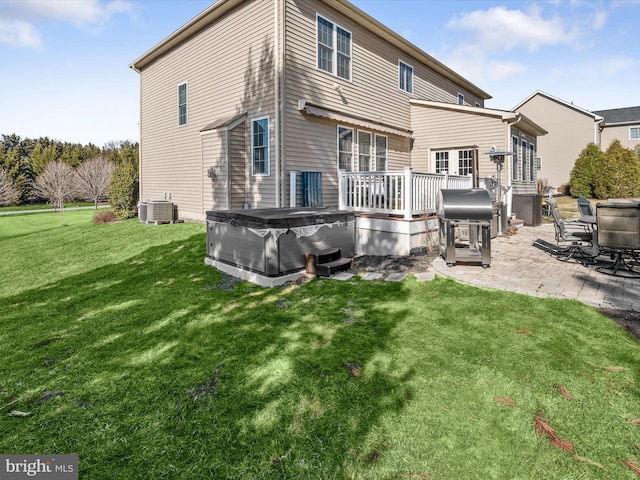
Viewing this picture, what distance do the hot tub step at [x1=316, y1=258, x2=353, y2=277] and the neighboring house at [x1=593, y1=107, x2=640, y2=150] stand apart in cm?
3692

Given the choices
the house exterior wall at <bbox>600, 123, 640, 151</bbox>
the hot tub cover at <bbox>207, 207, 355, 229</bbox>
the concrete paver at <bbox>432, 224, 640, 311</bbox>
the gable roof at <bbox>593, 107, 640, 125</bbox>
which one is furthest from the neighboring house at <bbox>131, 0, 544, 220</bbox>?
the gable roof at <bbox>593, 107, 640, 125</bbox>

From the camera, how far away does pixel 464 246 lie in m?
8.77

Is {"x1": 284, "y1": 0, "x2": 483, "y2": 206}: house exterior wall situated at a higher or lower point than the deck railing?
higher

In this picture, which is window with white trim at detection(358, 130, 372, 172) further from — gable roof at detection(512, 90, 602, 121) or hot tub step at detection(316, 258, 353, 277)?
gable roof at detection(512, 90, 602, 121)

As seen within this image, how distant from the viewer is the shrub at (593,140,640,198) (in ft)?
72.5

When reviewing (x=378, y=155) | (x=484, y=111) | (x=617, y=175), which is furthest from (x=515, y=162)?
(x=617, y=175)

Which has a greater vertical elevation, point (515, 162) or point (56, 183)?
point (56, 183)

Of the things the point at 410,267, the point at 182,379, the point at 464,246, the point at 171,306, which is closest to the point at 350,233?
the point at 410,267

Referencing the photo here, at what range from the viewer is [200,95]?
43.0ft

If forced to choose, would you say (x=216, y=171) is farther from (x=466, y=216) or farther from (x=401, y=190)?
(x=466, y=216)

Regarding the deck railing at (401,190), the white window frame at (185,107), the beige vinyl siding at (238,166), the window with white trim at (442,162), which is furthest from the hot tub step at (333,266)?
the white window frame at (185,107)

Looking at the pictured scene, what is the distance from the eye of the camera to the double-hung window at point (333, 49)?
1103cm

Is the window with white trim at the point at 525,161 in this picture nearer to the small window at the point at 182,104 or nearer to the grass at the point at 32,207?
the small window at the point at 182,104

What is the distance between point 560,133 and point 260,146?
3018 cm
